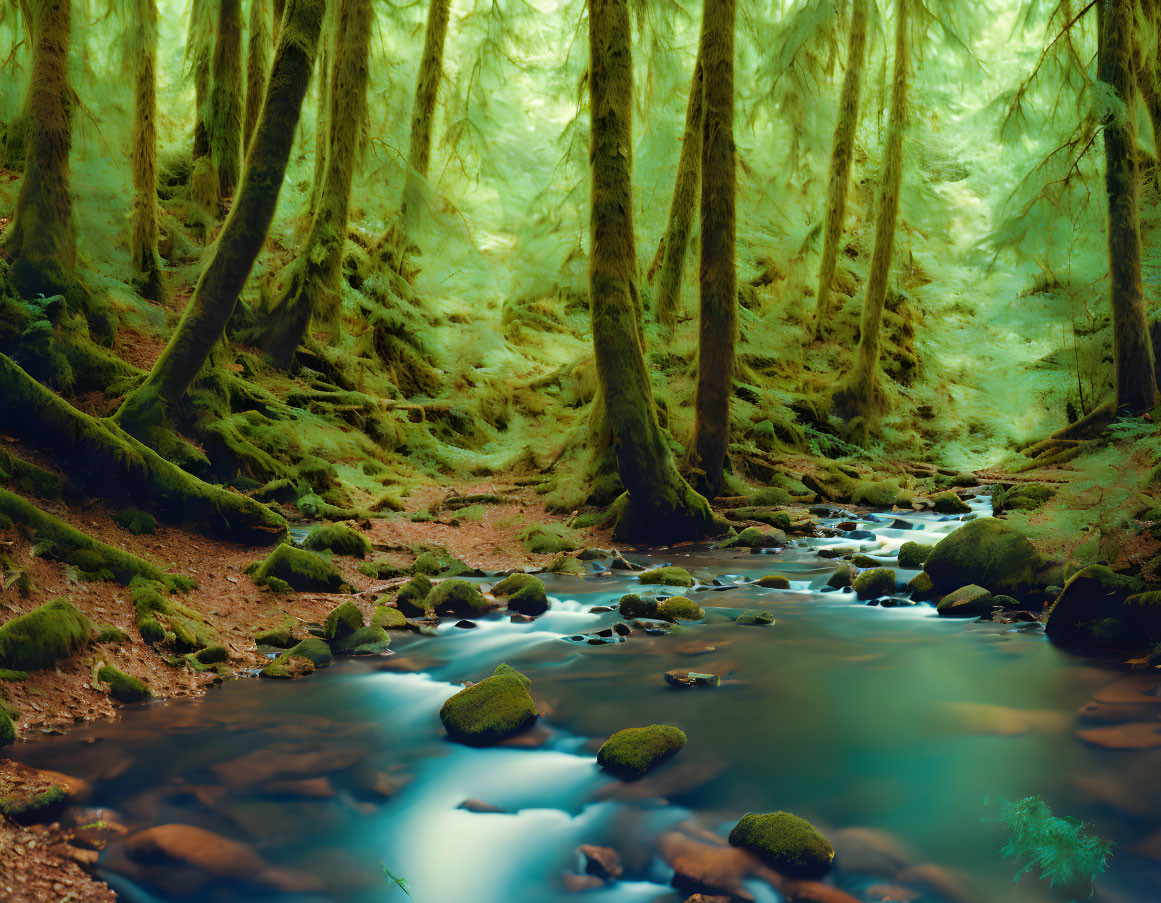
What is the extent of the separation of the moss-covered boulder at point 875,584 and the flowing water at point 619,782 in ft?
4.37

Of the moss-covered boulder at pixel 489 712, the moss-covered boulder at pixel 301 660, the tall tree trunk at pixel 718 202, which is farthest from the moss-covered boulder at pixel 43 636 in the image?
the tall tree trunk at pixel 718 202

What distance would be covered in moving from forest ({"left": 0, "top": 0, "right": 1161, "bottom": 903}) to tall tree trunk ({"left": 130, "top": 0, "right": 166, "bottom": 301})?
9cm

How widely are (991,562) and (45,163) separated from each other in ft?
33.7

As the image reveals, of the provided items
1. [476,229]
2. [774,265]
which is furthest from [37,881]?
[476,229]

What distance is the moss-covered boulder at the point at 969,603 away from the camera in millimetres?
6172

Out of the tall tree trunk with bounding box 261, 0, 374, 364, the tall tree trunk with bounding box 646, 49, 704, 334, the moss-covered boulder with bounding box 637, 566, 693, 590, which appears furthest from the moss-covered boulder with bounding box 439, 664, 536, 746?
the tall tree trunk with bounding box 646, 49, 704, 334

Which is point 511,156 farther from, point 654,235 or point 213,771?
point 213,771

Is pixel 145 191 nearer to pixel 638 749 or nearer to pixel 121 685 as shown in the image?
pixel 121 685

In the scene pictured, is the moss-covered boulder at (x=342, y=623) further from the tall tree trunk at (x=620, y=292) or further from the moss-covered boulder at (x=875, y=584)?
the moss-covered boulder at (x=875, y=584)

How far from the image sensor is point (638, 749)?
3914 mm

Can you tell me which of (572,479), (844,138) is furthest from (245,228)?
(844,138)

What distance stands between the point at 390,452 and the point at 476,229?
33.5ft

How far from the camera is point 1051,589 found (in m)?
6.03

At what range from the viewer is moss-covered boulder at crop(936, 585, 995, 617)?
6172 millimetres
